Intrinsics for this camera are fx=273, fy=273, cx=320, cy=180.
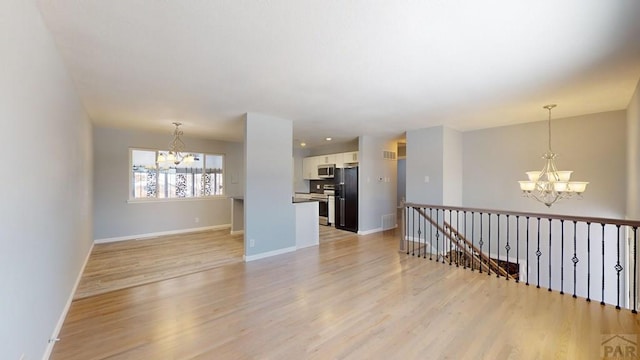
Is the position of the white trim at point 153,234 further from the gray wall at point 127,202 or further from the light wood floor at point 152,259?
the light wood floor at point 152,259

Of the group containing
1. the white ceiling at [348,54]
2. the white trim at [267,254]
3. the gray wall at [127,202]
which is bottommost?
the white trim at [267,254]

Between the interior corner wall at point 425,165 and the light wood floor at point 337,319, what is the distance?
2.11 m

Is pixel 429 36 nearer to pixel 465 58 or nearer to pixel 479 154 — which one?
pixel 465 58

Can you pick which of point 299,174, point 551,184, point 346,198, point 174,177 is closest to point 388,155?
point 346,198

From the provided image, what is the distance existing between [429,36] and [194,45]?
1.91 meters

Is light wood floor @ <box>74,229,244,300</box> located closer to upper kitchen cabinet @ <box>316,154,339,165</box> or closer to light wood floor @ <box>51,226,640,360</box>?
light wood floor @ <box>51,226,640,360</box>

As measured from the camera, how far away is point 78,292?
10.6 ft

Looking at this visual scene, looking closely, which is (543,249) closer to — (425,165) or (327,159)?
(425,165)

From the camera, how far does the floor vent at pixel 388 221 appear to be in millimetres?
7223

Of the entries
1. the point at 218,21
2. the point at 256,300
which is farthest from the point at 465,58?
the point at 256,300

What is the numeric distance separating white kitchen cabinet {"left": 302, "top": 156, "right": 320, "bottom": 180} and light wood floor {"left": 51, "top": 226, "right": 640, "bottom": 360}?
16.2ft

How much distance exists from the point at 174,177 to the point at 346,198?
4.42 m

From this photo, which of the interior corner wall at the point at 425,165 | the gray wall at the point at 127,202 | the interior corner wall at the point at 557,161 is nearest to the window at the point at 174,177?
the gray wall at the point at 127,202

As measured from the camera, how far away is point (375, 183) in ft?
23.0
